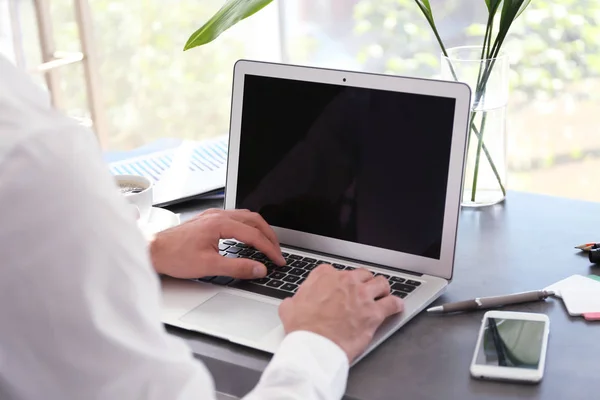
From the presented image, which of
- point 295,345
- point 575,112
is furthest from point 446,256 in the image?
point 575,112

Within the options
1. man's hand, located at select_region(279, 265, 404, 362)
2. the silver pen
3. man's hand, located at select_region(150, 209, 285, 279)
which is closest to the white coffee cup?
man's hand, located at select_region(150, 209, 285, 279)

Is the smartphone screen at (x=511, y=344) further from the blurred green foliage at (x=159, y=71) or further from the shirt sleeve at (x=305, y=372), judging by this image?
the blurred green foliage at (x=159, y=71)

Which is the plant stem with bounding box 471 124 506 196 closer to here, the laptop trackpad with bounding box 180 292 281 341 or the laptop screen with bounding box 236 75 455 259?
the laptop screen with bounding box 236 75 455 259

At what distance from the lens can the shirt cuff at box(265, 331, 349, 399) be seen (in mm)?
803

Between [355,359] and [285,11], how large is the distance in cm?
227

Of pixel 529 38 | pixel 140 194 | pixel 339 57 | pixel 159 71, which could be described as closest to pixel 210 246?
pixel 140 194

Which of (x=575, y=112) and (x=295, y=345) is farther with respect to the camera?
(x=575, y=112)

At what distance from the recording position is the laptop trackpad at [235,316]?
96cm

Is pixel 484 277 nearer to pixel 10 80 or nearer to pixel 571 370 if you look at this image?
pixel 571 370

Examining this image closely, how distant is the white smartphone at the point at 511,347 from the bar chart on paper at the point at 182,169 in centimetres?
62

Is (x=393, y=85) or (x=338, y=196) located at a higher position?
(x=393, y=85)

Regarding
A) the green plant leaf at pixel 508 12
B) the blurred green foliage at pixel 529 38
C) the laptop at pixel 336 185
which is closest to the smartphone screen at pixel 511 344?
the laptop at pixel 336 185

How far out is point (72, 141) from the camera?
60 cm

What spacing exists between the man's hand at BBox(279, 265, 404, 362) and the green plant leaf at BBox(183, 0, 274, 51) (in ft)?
1.45
